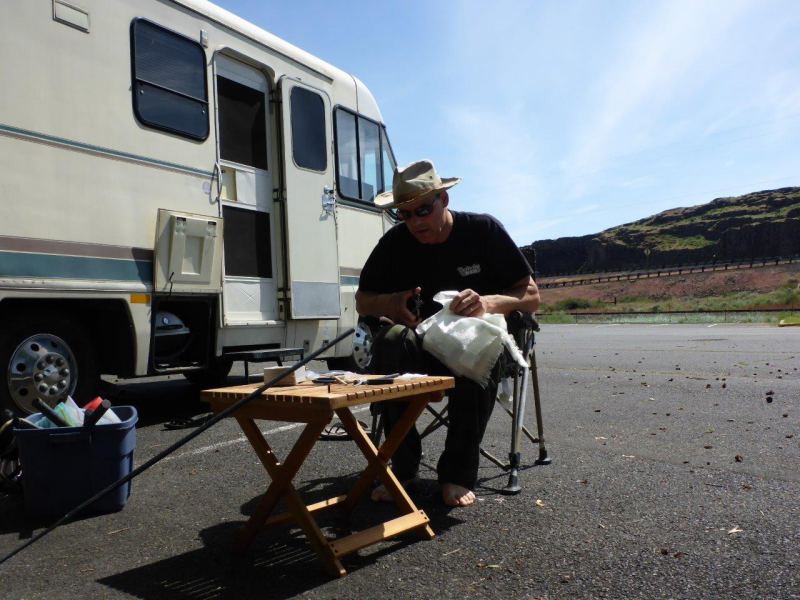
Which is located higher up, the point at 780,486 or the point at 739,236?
the point at 739,236

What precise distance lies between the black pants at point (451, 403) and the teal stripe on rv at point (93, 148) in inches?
109

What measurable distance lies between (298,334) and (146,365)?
5.53ft

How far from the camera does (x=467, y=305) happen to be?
9.88ft

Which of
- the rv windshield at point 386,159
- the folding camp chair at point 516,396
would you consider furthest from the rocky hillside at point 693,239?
the folding camp chair at point 516,396

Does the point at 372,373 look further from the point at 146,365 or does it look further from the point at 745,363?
the point at 745,363

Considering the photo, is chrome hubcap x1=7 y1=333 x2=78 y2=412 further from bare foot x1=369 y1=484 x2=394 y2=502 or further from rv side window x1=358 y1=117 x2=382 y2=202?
rv side window x1=358 y1=117 x2=382 y2=202

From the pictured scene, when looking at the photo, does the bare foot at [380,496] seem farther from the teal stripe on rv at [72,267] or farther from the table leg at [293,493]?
the teal stripe on rv at [72,267]

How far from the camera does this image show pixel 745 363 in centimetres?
850

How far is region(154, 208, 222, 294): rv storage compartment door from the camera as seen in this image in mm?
5105

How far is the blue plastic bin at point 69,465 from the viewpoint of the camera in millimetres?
2969

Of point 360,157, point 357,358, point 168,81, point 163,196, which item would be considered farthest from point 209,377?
point 168,81


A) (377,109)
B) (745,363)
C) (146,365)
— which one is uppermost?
(377,109)

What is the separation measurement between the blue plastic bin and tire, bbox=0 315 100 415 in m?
1.55

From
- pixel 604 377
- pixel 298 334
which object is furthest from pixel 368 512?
pixel 604 377
